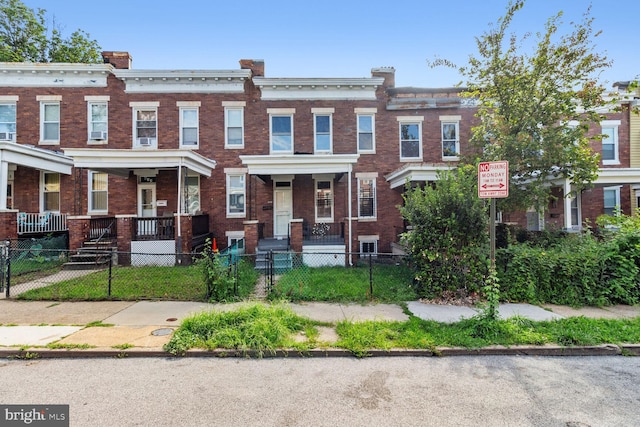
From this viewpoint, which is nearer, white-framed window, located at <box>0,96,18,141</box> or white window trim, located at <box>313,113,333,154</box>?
white-framed window, located at <box>0,96,18,141</box>

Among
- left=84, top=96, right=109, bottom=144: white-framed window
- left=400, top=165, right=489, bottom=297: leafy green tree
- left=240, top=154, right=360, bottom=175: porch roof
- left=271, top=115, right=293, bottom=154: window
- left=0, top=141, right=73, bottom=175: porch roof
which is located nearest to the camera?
left=400, top=165, right=489, bottom=297: leafy green tree

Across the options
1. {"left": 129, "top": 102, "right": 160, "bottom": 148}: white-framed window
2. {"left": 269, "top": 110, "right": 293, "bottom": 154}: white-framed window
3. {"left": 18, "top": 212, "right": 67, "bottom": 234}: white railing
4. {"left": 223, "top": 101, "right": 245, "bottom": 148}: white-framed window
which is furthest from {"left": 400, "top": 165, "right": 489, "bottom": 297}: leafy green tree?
{"left": 18, "top": 212, "right": 67, "bottom": 234}: white railing

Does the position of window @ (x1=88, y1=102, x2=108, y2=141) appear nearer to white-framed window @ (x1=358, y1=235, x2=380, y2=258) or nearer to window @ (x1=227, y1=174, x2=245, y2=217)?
window @ (x1=227, y1=174, x2=245, y2=217)

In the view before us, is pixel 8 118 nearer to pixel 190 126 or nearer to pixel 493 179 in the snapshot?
pixel 190 126

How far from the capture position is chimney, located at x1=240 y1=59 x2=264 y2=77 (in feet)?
49.2

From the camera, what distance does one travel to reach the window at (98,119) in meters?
14.4

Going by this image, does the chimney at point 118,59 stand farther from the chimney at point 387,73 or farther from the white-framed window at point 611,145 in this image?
the white-framed window at point 611,145

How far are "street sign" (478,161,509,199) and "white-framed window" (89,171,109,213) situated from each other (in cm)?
1586

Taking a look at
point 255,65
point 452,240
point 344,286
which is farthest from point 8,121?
point 452,240

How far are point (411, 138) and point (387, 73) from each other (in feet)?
12.2

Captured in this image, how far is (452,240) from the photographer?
285 inches

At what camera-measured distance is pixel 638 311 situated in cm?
655

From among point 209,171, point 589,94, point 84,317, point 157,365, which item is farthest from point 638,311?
point 209,171

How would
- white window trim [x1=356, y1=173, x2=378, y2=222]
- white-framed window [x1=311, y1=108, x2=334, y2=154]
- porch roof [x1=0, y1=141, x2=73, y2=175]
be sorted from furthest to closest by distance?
Answer: white-framed window [x1=311, y1=108, x2=334, y2=154] < white window trim [x1=356, y1=173, x2=378, y2=222] < porch roof [x1=0, y1=141, x2=73, y2=175]
